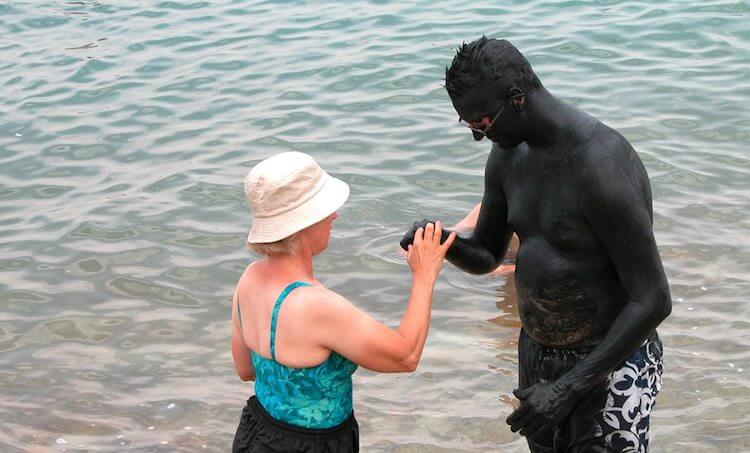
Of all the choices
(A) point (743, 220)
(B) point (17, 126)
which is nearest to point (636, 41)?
(A) point (743, 220)

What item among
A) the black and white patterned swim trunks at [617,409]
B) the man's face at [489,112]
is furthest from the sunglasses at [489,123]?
the black and white patterned swim trunks at [617,409]

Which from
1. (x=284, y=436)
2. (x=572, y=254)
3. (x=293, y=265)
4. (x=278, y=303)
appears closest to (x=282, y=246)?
(x=293, y=265)

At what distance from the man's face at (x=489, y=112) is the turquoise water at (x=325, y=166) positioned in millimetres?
2413

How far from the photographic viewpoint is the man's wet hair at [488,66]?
10.7 feet

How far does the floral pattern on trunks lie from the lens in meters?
3.44

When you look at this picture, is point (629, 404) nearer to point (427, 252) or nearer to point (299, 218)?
point (427, 252)

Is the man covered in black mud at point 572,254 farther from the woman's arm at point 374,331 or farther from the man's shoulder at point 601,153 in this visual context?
the woman's arm at point 374,331

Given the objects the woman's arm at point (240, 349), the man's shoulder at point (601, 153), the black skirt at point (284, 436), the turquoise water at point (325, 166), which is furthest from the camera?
the turquoise water at point (325, 166)

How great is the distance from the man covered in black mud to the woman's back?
51cm

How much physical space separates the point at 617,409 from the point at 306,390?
101 centimetres

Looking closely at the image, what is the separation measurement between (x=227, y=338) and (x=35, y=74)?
7045 mm

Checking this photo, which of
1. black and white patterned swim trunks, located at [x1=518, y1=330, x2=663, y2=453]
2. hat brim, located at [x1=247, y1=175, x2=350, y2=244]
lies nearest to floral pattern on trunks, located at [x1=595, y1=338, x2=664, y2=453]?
black and white patterned swim trunks, located at [x1=518, y1=330, x2=663, y2=453]

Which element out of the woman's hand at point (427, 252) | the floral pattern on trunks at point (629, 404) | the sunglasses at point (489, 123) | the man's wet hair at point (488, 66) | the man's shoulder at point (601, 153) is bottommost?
the floral pattern on trunks at point (629, 404)

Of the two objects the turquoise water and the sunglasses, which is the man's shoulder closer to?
the sunglasses
